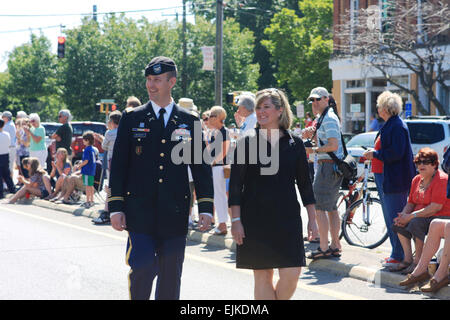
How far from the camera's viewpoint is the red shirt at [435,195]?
7578mm

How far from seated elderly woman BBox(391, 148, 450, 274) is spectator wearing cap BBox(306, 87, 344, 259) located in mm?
863

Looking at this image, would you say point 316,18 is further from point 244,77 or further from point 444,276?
point 444,276

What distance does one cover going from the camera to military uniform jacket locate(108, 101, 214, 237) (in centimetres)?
506

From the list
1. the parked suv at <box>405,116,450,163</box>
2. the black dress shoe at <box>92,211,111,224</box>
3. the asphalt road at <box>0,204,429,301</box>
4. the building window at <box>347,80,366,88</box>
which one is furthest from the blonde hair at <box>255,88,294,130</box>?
the building window at <box>347,80,366,88</box>

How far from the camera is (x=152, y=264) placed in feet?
16.6

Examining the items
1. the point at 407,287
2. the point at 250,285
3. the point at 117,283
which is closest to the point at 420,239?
the point at 407,287

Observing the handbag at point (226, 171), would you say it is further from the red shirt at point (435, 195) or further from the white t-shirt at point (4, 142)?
the white t-shirt at point (4, 142)

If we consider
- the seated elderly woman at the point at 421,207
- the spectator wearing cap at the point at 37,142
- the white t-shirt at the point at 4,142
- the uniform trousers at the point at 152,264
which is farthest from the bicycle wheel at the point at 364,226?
the white t-shirt at the point at 4,142

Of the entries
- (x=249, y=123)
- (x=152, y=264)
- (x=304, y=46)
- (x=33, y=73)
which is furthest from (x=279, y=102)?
(x=33, y=73)

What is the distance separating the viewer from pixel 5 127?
17766 millimetres

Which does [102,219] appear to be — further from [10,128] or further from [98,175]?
[10,128]

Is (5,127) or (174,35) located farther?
(174,35)

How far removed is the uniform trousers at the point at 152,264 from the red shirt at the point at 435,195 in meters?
3.43

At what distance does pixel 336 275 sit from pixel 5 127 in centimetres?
1183
